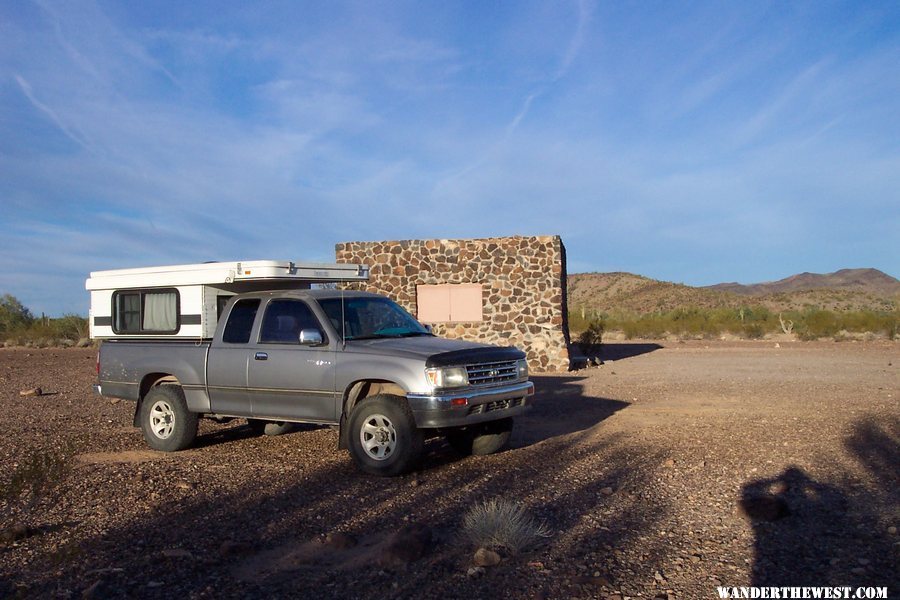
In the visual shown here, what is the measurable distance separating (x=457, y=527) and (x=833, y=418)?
7.22 metres

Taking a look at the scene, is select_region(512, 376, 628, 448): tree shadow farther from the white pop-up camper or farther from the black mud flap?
the white pop-up camper

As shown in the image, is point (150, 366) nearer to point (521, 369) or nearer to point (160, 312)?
point (160, 312)

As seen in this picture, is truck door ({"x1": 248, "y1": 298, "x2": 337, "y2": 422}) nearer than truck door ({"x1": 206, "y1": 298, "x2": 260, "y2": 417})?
Yes

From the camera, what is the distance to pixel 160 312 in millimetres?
10484

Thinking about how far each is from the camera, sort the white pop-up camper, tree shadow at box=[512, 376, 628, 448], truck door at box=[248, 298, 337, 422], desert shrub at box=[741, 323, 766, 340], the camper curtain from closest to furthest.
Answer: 1. truck door at box=[248, 298, 337, 422]
2. the white pop-up camper
3. the camper curtain
4. tree shadow at box=[512, 376, 628, 448]
5. desert shrub at box=[741, 323, 766, 340]

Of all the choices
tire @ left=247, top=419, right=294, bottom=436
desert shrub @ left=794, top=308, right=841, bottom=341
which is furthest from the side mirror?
desert shrub @ left=794, top=308, right=841, bottom=341

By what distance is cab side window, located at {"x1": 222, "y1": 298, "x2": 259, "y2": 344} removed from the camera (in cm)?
984

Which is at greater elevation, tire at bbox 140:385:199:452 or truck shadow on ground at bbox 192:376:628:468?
tire at bbox 140:385:199:452

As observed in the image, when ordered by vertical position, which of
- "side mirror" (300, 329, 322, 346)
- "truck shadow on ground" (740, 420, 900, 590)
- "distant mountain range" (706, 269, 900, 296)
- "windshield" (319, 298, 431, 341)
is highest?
"distant mountain range" (706, 269, 900, 296)

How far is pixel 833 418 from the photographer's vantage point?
454 inches

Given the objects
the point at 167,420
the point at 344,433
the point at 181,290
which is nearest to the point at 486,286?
the point at 181,290

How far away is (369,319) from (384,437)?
174 cm

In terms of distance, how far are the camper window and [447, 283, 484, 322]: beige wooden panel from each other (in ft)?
40.3

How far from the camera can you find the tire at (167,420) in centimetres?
1016
